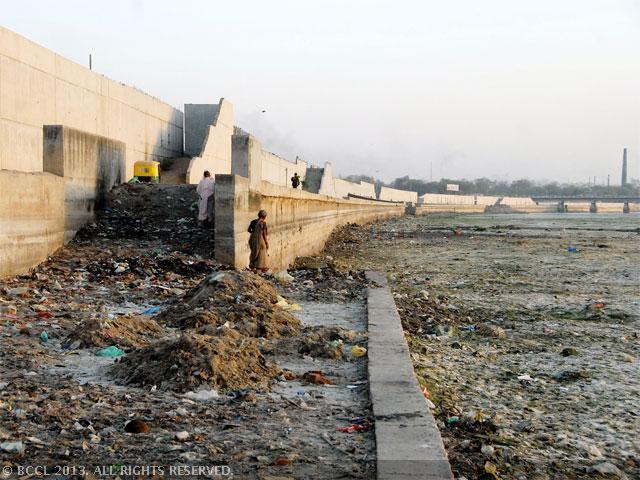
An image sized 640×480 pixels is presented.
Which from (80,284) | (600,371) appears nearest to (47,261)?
(80,284)

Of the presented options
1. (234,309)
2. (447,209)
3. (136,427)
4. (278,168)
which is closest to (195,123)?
(278,168)

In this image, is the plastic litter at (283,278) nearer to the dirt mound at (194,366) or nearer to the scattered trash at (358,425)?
the dirt mound at (194,366)

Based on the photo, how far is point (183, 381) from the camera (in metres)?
4.43

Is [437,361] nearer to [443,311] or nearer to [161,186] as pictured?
[443,311]

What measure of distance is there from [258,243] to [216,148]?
43.8ft

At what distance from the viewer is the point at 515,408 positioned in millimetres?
4719

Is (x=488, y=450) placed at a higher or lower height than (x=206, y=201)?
lower

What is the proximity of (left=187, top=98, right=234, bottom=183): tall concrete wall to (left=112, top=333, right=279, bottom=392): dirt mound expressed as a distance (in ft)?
52.6

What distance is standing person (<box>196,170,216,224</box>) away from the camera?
1230 cm

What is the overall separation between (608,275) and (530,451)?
11214 mm

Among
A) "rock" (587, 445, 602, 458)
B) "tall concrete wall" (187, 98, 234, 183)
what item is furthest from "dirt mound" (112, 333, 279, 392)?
"tall concrete wall" (187, 98, 234, 183)

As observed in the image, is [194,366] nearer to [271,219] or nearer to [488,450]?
[488,450]

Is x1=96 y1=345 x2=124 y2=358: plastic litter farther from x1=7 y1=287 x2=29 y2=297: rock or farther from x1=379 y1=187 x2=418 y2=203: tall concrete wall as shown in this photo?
x1=379 y1=187 x2=418 y2=203: tall concrete wall

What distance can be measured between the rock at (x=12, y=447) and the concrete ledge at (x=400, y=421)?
176 centimetres
